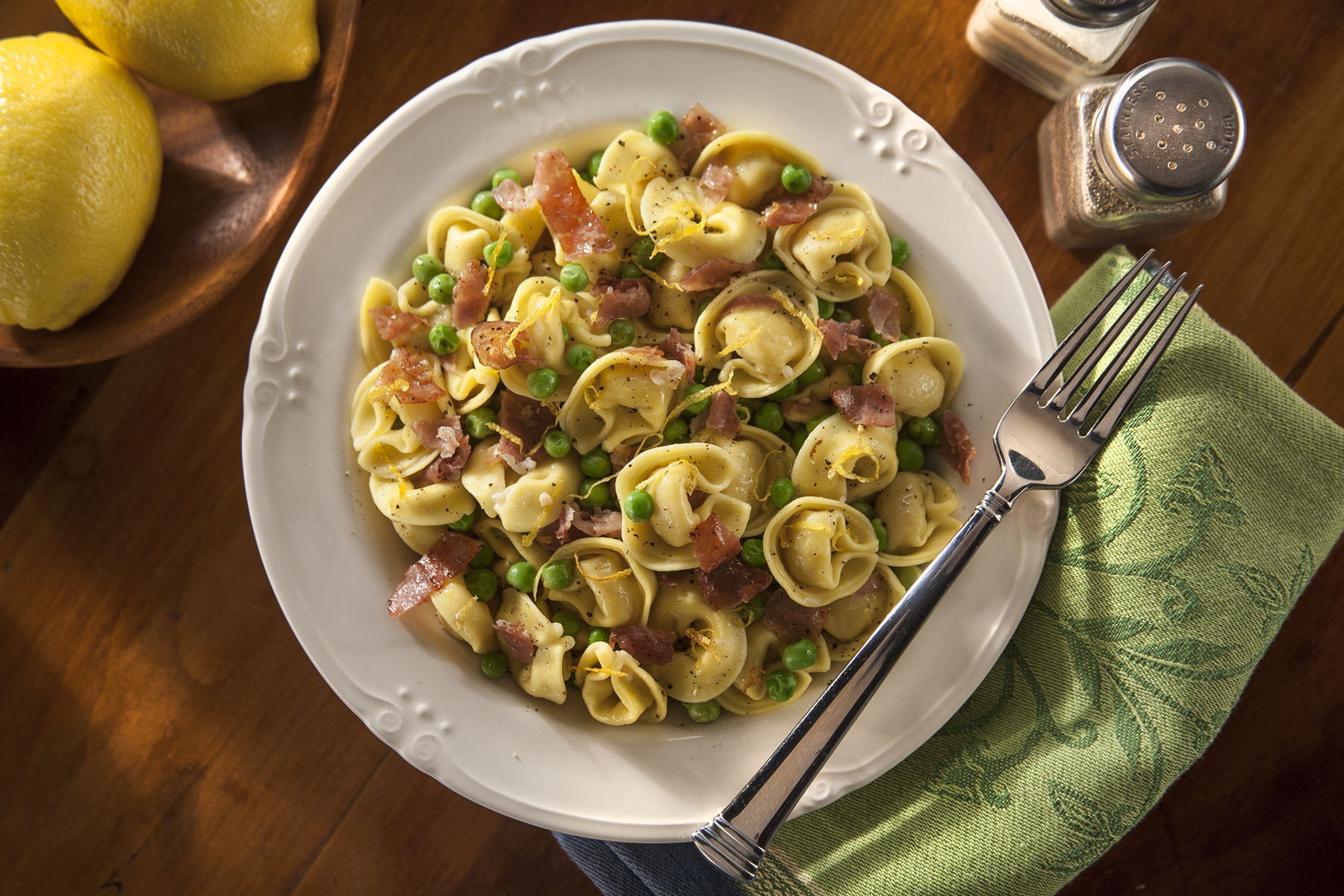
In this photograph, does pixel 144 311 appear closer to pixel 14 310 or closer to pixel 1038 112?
pixel 14 310

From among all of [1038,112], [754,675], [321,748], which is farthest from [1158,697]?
[321,748]

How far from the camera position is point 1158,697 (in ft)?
10.2

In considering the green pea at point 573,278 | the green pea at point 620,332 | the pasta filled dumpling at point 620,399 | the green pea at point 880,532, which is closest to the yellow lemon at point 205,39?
the green pea at point 573,278

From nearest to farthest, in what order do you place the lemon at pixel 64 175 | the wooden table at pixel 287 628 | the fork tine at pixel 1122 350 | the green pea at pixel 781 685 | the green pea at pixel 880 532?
the lemon at pixel 64 175 → the fork tine at pixel 1122 350 → the green pea at pixel 781 685 → the green pea at pixel 880 532 → the wooden table at pixel 287 628

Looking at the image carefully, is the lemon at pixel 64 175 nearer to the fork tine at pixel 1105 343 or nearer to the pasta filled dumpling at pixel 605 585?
the pasta filled dumpling at pixel 605 585

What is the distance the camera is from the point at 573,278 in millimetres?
3104

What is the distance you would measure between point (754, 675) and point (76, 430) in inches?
118

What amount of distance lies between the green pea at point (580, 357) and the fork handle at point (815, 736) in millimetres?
1382

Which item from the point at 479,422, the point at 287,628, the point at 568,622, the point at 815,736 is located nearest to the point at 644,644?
the point at 568,622

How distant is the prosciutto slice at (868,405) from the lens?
3097mm

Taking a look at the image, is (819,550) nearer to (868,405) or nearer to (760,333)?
(868,405)

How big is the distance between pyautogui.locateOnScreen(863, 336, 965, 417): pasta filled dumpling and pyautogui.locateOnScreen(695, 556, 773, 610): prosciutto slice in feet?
2.68

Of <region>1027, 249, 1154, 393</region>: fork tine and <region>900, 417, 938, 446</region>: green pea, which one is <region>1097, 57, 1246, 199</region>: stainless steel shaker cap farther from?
<region>900, 417, 938, 446</region>: green pea

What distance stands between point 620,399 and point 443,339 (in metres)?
0.67
